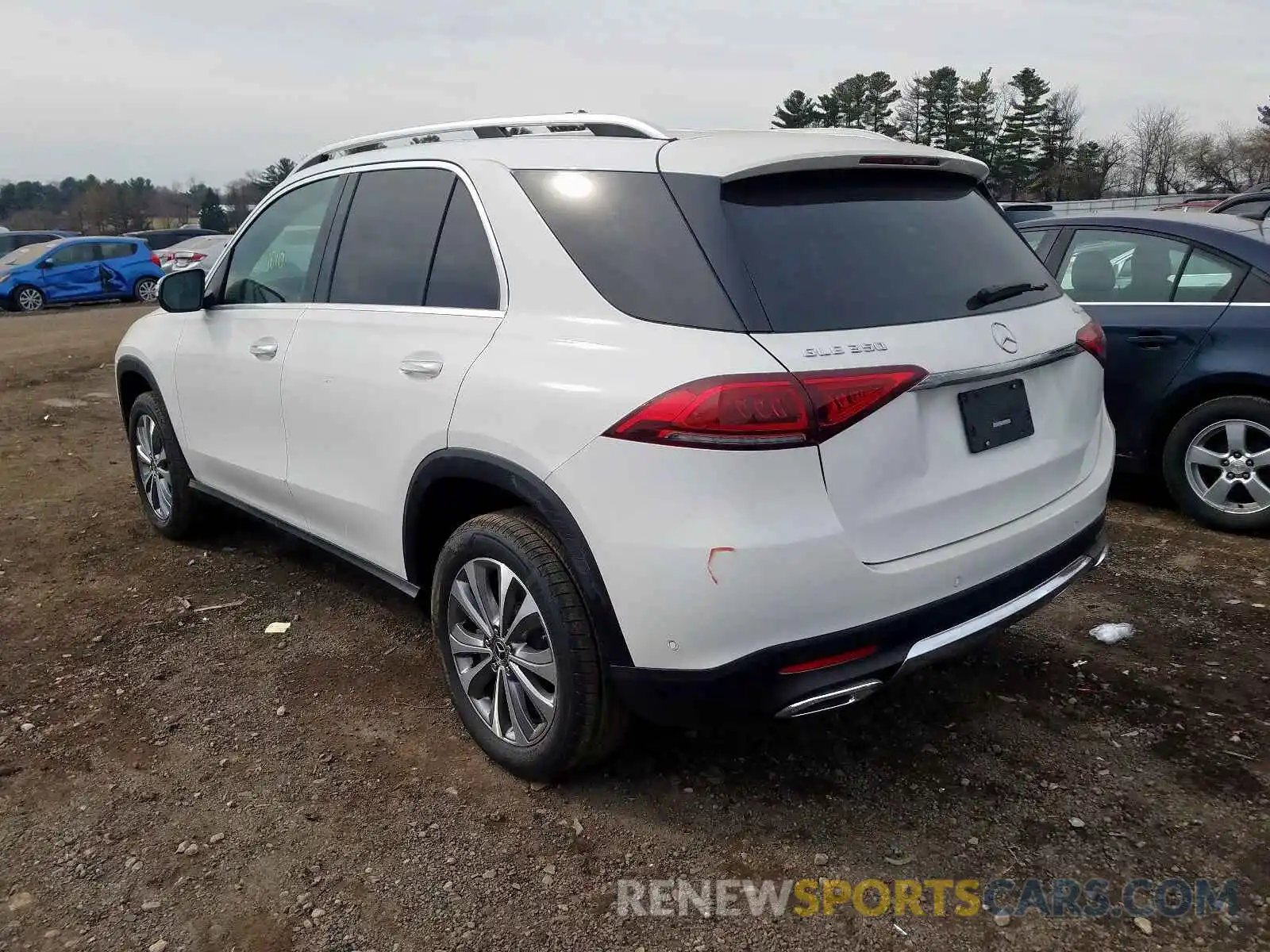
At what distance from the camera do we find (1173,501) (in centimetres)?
536

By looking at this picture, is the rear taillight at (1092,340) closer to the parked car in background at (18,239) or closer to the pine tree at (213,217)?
the parked car in background at (18,239)

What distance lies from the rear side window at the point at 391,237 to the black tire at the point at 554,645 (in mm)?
862

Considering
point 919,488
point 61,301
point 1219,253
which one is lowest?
point 61,301

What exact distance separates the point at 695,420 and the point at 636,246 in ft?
1.85

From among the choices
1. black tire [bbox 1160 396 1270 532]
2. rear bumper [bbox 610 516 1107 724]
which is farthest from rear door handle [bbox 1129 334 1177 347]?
rear bumper [bbox 610 516 1107 724]

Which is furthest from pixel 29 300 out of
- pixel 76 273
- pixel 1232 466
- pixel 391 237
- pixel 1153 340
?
pixel 1232 466

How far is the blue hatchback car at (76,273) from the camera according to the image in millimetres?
21500

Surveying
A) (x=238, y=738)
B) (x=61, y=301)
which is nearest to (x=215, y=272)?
(x=238, y=738)

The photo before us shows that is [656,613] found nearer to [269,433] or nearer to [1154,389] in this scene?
[269,433]

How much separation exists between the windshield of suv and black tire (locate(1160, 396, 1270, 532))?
23.3 m

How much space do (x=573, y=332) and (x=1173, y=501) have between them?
409 centimetres

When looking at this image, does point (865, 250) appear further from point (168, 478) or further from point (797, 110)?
point (797, 110)

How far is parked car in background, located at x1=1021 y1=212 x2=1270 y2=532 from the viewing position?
15.7 feet

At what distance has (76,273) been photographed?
2208 centimetres
